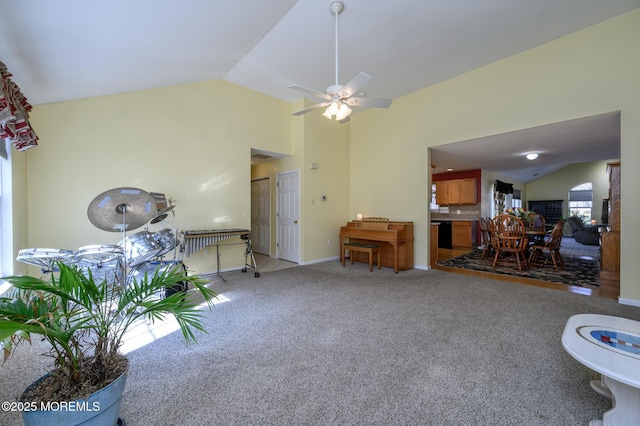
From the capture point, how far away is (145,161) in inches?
154

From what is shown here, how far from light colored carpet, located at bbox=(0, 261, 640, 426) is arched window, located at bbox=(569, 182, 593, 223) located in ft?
34.9

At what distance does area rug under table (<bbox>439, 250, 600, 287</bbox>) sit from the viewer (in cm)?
406

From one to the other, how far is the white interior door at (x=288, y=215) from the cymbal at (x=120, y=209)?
304cm

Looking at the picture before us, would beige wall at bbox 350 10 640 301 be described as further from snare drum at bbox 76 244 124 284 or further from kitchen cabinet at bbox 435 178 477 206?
snare drum at bbox 76 244 124 284

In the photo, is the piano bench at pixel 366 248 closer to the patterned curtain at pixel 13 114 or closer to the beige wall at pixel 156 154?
the beige wall at pixel 156 154

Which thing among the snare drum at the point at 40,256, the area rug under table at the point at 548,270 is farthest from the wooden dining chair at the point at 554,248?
the snare drum at the point at 40,256

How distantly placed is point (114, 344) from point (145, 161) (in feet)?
11.2

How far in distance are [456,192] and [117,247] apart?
812 centimetres

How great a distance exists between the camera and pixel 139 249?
2898 millimetres

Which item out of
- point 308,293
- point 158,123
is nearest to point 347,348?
point 308,293

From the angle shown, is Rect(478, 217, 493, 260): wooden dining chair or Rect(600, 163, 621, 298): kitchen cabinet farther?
Rect(478, 217, 493, 260): wooden dining chair

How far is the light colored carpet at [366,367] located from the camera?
1432 mm

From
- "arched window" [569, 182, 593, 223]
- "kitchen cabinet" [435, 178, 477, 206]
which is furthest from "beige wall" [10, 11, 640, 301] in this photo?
"arched window" [569, 182, 593, 223]

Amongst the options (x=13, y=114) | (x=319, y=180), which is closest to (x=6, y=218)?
(x=13, y=114)
